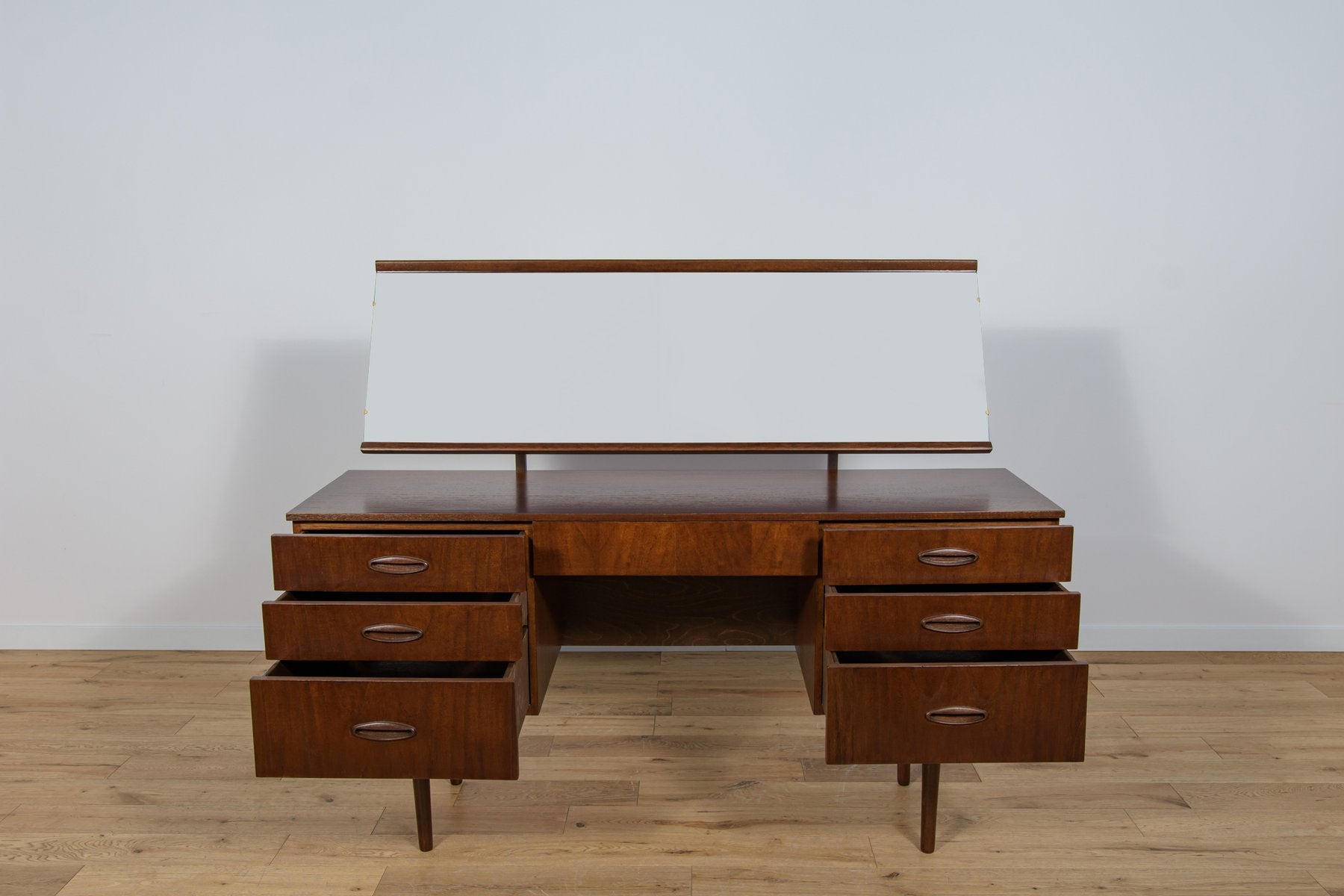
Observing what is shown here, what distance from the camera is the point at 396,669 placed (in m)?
1.90

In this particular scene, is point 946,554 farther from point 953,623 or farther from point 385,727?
point 385,727

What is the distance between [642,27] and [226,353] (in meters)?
1.28

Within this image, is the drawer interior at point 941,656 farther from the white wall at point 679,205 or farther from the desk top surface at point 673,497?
the white wall at point 679,205

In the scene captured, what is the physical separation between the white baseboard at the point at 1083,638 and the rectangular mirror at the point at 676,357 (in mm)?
889

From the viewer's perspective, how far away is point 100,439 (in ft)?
8.34

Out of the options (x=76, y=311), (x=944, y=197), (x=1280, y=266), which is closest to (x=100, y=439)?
(x=76, y=311)

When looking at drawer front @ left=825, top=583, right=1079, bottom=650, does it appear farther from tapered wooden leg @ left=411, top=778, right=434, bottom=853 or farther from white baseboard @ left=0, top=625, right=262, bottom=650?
white baseboard @ left=0, top=625, right=262, bottom=650

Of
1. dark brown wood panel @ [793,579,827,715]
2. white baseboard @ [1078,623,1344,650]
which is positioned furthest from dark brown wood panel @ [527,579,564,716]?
white baseboard @ [1078,623,1344,650]

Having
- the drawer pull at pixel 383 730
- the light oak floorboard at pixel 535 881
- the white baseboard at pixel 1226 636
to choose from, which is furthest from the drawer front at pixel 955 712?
the white baseboard at pixel 1226 636

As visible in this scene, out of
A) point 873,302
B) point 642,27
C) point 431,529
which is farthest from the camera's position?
point 642,27

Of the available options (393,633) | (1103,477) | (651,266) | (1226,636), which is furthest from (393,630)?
(1226,636)

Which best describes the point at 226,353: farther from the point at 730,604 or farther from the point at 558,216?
the point at 730,604

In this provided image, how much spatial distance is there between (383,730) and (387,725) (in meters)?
0.01

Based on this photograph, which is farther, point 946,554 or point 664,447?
point 664,447
